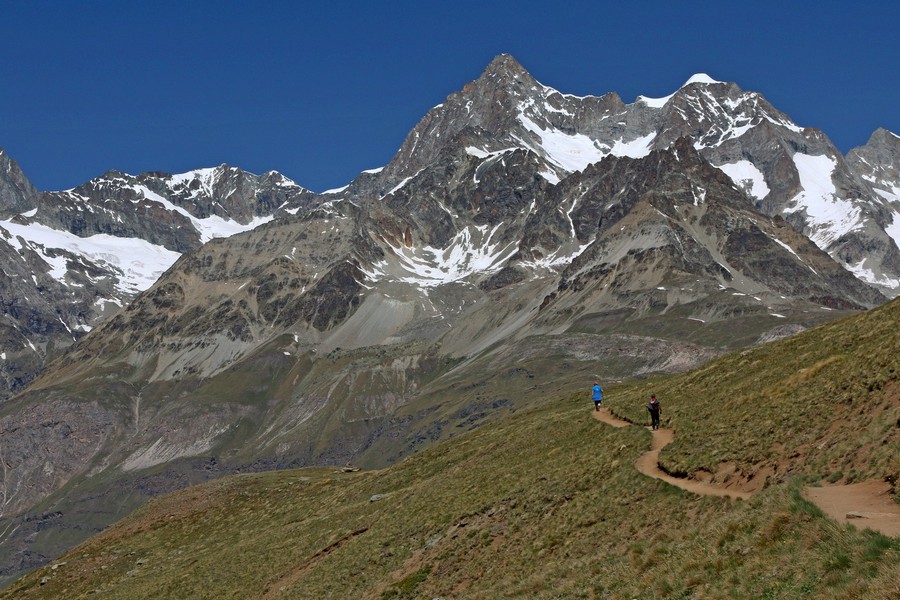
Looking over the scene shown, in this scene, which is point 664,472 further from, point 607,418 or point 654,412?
point 607,418

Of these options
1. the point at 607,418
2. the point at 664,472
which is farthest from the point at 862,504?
the point at 607,418

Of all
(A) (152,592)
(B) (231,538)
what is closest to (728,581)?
(A) (152,592)

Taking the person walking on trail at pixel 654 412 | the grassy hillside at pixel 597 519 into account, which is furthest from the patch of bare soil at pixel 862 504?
the person walking on trail at pixel 654 412

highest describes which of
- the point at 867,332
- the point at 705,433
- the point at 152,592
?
the point at 867,332

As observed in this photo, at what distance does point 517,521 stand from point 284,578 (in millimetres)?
19336

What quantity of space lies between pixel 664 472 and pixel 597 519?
5135 millimetres

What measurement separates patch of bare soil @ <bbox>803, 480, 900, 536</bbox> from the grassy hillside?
0.69 m

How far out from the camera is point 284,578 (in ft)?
197

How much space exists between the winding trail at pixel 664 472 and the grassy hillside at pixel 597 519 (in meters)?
0.64

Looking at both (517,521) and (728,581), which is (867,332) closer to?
(517,521)

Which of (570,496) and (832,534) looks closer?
(832,534)

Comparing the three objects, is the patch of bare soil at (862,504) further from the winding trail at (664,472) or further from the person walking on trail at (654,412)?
the person walking on trail at (654,412)

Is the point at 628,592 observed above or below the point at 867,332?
below

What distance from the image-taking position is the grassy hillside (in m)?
27.8
